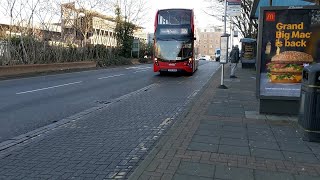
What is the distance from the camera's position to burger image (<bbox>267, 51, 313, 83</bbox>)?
786 centimetres

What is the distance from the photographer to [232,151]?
5.41 metres

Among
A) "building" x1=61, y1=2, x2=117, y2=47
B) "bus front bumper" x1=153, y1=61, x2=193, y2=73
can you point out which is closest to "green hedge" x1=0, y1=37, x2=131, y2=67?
"building" x1=61, y1=2, x2=117, y2=47

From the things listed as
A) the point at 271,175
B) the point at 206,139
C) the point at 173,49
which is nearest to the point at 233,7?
the point at 173,49

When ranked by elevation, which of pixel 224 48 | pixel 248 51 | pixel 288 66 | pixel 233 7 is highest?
pixel 233 7

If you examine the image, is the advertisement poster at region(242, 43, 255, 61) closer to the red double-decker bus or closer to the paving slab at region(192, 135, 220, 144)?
the red double-decker bus

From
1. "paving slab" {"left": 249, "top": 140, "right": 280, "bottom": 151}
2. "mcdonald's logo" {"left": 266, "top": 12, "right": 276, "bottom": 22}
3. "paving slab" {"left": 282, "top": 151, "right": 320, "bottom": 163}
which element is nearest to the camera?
"paving slab" {"left": 282, "top": 151, "right": 320, "bottom": 163}

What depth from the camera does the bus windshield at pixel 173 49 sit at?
21328 millimetres

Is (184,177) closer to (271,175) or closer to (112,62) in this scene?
(271,175)

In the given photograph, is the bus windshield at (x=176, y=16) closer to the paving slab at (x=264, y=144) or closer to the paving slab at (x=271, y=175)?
the paving slab at (x=264, y=144)

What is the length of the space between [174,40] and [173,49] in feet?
1.92

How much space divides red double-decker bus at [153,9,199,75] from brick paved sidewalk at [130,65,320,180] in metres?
13.4

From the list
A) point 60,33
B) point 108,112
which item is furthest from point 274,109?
point 60,33

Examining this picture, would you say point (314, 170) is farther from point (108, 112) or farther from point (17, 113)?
point (17, 113)

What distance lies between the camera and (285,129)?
693 centimetres
